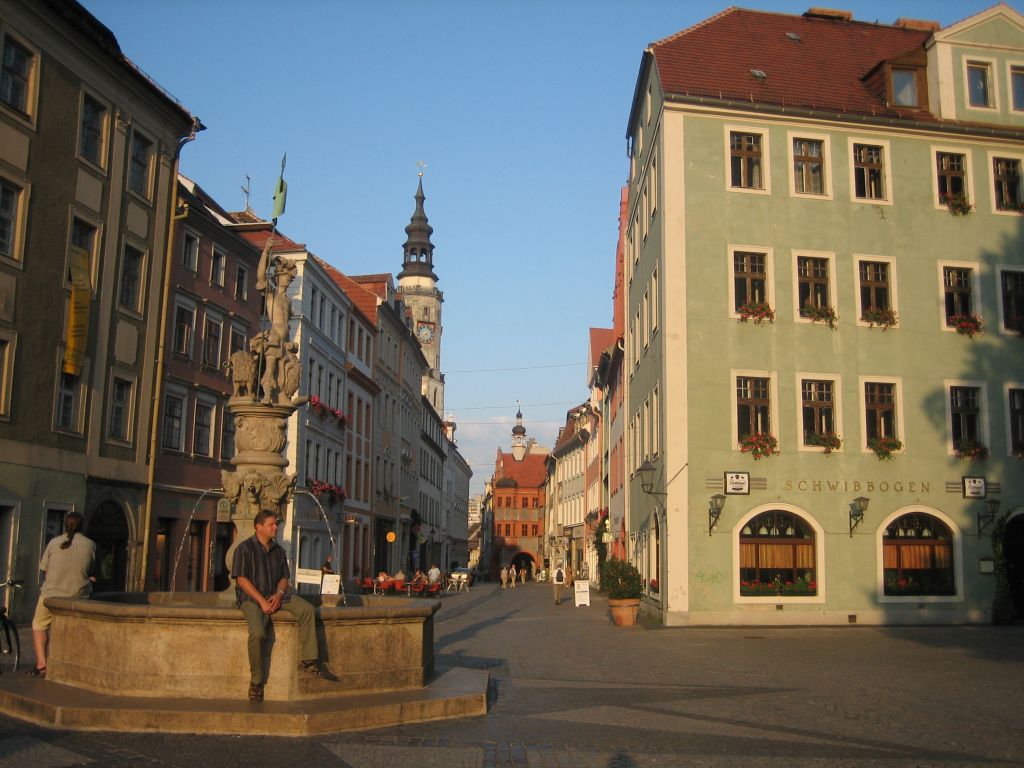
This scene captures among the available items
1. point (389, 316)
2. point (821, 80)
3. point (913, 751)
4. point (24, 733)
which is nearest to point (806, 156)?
point (821, 80)

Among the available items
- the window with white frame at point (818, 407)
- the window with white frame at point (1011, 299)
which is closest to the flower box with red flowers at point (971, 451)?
the window with white frame at point (818, 407)

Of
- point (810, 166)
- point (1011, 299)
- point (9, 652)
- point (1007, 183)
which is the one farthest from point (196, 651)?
point (1007, 183)

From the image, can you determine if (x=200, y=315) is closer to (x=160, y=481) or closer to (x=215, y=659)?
(x=160, y=481)

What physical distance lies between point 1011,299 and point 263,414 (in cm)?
2375

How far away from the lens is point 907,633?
78.5ft

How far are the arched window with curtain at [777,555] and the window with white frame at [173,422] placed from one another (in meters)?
16.9

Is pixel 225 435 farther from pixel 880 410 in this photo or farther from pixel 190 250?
pixel 880 410

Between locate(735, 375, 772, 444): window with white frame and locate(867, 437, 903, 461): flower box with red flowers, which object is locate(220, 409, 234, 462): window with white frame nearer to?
locate(735, 375, 772, 444): window with white frame

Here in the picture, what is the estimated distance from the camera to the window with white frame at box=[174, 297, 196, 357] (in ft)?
99.7

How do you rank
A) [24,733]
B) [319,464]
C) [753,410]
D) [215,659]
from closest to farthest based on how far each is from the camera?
1. [24,733]
2. [215,659]
3. [753,410]
4. [319,464]

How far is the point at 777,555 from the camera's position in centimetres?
2603

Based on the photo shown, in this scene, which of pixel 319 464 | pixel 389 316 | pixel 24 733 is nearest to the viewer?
pixel 24 733

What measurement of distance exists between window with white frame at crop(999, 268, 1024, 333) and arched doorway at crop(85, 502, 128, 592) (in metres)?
25.1

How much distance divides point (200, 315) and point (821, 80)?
20485mm
